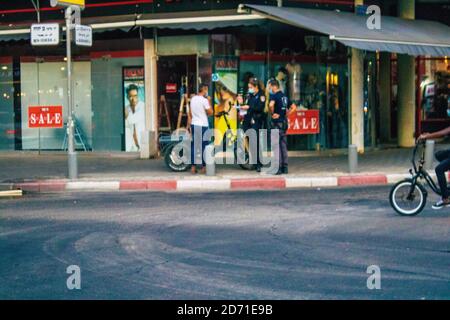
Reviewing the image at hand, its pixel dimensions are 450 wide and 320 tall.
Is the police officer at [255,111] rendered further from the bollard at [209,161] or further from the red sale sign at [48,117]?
the red sale sign at [48,117]

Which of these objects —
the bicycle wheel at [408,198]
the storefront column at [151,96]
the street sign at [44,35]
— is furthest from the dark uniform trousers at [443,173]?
the storefront column at [151,96]

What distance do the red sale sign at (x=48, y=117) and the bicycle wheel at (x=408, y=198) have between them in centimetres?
1210

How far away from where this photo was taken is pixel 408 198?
11.1 metres

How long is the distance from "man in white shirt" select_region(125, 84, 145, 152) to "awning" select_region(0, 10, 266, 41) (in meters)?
1.73

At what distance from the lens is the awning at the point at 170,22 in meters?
17.9

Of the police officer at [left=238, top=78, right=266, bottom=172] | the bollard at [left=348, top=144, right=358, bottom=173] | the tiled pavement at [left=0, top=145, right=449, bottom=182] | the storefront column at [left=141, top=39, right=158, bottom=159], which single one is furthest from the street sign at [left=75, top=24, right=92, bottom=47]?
the bollard at [left=348, top=144, right=358, bottom=173]

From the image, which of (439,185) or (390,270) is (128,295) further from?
(439,185)

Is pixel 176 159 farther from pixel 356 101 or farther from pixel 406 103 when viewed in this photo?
pixel 406 103

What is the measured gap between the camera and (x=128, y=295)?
6.71 metres

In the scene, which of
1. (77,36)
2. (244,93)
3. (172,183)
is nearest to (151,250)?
(172,183)

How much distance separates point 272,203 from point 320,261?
4394 millimetres

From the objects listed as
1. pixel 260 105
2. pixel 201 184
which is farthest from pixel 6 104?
pixel 201 184

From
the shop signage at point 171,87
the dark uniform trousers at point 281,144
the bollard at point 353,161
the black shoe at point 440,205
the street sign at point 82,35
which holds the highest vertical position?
the street sign at point 82,35

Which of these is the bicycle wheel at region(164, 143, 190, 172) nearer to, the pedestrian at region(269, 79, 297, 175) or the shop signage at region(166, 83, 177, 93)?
the pedestrian at region(269, 79, 297, 175)
